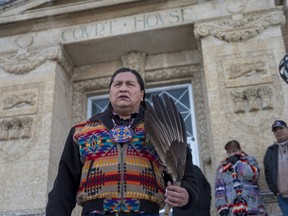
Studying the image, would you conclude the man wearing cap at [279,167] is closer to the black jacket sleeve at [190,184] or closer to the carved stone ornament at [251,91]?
the carved stone ornament at [251,91]

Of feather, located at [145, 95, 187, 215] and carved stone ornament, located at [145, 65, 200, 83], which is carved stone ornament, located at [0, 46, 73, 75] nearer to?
carved stone ornament, located at [145, 65, 200, 83]

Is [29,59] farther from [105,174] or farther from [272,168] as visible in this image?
[105,174]

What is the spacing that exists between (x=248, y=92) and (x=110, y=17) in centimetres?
381

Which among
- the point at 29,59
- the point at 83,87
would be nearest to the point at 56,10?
the point at 29,59

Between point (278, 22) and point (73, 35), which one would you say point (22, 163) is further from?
point (278, 22)

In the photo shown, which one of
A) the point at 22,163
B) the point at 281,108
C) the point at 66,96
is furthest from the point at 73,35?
the point at 281,108

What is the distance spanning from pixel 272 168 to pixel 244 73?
2.62 m

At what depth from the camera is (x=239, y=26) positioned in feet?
29.5

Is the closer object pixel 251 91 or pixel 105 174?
pixel 105 174

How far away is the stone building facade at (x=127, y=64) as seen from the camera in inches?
315

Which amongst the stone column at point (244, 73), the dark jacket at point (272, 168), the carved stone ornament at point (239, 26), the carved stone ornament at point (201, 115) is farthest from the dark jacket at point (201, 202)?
the carved stone ornament at point (239, 26)

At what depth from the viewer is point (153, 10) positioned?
9.73 metres

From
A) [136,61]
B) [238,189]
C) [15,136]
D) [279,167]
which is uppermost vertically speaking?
[136,61]

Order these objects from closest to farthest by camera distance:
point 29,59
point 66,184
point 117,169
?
1. point 117,169
2. point 66,184
3. point 29,59
